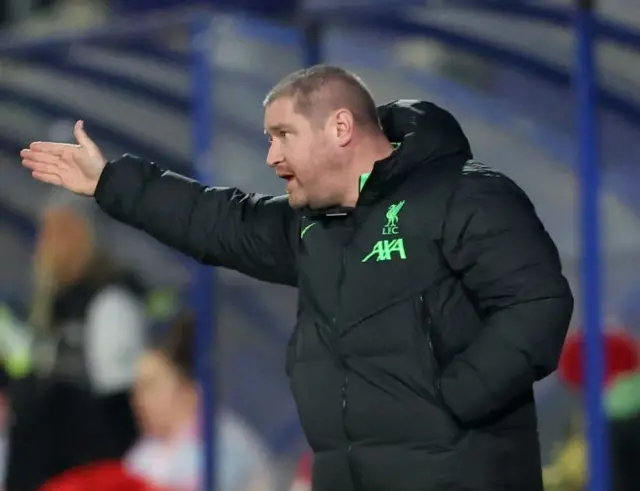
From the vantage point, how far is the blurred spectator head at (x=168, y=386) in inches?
206

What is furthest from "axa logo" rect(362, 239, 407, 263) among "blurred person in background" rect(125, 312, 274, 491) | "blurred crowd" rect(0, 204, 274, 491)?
"blurred person in background" rect(125, 312, 274, 491)

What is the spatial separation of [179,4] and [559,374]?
6.73 feet

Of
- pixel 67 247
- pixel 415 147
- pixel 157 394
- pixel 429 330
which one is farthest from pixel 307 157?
pixel 157 394

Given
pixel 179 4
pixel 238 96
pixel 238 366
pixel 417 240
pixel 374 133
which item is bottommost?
pixel 238 366

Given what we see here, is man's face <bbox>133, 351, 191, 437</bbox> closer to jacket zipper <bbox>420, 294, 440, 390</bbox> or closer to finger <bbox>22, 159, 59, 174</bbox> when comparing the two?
finger <bbox>22, 159, 59, 174</bbox>

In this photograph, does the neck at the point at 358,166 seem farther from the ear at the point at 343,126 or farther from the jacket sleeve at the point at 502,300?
the jacket sleeve at the point at 502,300

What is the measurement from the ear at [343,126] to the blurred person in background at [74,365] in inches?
96.5

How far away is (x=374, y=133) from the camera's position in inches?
111

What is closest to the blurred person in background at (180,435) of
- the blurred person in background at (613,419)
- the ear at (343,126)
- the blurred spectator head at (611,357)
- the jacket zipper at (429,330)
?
the blurred person in background at (613,419)

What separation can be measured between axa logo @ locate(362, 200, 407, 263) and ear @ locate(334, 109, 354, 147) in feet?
0.58

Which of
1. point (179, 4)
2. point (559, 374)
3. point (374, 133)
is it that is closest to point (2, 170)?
point (179, 4)

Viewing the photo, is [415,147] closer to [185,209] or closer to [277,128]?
[277,128]

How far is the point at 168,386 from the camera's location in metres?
5.34

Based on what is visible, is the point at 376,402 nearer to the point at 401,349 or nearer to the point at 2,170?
the point at 401,349
